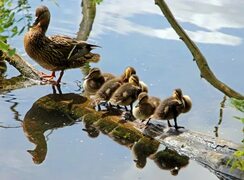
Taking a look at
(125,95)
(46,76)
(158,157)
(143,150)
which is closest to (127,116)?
(125,95)

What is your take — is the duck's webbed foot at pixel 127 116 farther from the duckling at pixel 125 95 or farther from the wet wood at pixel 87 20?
the wet wood at pixel 87 20

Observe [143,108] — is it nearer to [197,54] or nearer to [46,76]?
[197,54]

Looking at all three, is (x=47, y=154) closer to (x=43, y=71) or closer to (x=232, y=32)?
(x=43, y=71)

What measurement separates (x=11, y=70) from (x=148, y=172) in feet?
5.34

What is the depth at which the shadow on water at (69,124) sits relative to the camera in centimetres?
328

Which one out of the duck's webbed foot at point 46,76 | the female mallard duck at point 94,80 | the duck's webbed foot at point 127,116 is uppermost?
the female mallard duck at point 94,80

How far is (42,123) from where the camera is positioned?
12.0 feet

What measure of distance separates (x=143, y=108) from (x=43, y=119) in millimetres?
586

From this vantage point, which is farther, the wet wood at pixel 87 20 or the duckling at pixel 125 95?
the wet wood at pixel 87 20

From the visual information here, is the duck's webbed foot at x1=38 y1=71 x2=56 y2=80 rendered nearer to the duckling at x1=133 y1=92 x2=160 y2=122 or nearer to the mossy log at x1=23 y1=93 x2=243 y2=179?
the mossy log at x1=23 y1=93 x2=243 y2=179

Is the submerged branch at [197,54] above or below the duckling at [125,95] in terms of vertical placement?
above

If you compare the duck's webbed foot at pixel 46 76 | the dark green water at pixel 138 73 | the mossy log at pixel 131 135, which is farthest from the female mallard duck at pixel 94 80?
the duck's webbed foot at pixel 46 76

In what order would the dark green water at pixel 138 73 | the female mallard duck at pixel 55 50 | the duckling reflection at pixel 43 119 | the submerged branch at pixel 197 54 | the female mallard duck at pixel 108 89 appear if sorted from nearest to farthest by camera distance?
the submerged branch at pixel 197 54 → the dark green water at pixel 138 73 → the duckling reflection at pixel 43 119 → the female mallard duck at pixel 108 89 → the female mallard duck at pixel 55 50

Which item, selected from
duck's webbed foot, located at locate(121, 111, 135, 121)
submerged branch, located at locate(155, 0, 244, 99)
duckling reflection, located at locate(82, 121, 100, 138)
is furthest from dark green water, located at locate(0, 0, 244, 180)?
submerged branch, located at locate(155, 0, 244, 99)
